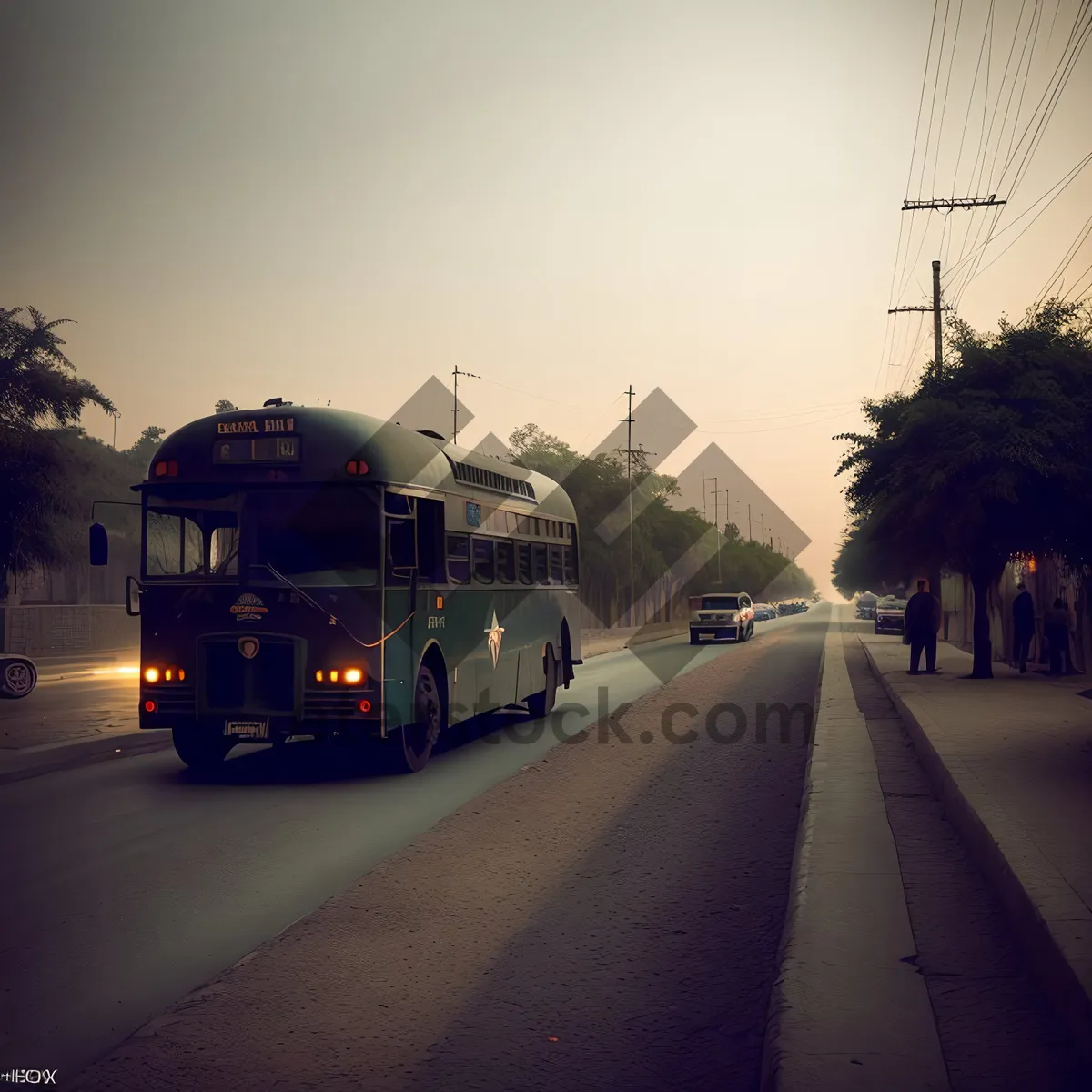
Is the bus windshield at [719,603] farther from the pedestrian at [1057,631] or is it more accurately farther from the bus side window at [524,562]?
the bus side window at [524,562]

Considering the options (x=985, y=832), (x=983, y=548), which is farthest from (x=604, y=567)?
(x=985, y=832)

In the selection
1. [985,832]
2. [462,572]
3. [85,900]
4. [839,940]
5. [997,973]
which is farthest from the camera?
[462,572]

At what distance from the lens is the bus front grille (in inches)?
434

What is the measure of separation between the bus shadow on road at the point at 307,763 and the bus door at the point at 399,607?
94cm

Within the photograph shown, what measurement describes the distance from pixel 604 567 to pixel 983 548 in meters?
44.2

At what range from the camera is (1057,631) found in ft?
82.1

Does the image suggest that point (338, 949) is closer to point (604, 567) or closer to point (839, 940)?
point (839, 940)

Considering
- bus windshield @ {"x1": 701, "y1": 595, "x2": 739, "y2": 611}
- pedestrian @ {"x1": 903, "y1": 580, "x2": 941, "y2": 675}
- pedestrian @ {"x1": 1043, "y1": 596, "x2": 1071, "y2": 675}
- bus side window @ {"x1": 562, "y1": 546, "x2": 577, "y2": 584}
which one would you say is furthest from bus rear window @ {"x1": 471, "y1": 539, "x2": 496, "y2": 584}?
bus windshield @ {"x1": 701, "y1": 595, "x2": 739, "y2": 611}

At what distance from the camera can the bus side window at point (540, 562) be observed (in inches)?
656

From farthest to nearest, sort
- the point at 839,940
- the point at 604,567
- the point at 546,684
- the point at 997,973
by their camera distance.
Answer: the point at 604,567
the point at 546,684
the point at 839,940
the point at 997,973

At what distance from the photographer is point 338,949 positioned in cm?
581

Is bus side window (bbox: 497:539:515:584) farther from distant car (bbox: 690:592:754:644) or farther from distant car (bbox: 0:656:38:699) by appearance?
distant car (bbox: 690:592:754:644)

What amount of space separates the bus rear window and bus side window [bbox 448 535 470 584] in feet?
1.01

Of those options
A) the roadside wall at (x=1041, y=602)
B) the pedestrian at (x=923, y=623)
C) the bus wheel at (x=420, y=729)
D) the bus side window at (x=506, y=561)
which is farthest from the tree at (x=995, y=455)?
the bus wheel at (x=420, y=729)
